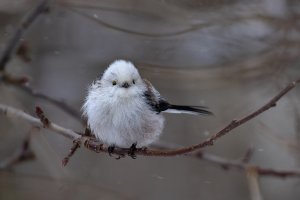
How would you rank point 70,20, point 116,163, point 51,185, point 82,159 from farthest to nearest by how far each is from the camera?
1. point 116,163
2. point 82,159
3. point 70,20
4. point 51,185

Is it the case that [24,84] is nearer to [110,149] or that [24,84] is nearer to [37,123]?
[37,123]

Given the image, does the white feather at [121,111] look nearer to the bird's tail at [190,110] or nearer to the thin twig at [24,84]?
the bird's tail at [190,110]

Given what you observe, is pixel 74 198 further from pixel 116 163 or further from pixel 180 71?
pixel 116 163

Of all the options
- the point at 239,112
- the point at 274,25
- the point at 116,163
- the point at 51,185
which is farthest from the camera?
the point at 116,163

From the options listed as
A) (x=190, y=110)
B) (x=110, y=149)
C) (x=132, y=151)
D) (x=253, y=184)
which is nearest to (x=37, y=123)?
(x=110, y=149)

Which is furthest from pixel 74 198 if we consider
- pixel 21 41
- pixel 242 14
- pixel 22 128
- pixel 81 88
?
pixel 81 88

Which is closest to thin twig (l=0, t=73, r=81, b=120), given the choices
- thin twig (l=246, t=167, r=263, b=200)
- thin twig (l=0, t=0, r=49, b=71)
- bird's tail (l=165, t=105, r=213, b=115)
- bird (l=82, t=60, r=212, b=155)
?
thin twig (l=0, t=0, r=49, b=71)

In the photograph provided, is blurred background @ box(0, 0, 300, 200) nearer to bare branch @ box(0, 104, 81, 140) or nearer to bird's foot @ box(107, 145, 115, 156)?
bare branch @ box(0, 104, 81, 140)
